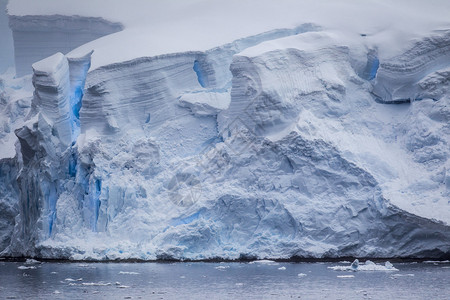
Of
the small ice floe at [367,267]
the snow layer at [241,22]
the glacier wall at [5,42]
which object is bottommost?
the small ice floe at [367,267]

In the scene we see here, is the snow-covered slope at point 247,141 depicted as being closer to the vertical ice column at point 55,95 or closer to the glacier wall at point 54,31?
the vertical ice column at point 55,95

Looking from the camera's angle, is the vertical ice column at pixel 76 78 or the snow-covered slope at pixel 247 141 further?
the vertical ice column at pixel 76 78

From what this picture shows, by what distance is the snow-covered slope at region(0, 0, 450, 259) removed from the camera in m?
15.8

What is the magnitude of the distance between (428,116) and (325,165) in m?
2.27

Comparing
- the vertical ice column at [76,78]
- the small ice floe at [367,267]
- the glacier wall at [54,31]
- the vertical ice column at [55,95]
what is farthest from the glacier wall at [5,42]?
the small ice floe at [367,267]

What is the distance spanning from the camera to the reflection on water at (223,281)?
11711 mm

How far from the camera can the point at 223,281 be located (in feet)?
43.1

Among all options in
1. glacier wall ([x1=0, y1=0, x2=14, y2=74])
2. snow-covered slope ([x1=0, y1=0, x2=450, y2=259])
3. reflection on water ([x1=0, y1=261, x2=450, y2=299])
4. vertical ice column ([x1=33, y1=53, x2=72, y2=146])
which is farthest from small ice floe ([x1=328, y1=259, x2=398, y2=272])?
glacier wall ([x1=0, y1=0, x2=14, y2=74])

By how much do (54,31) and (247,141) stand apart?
6.60 metres

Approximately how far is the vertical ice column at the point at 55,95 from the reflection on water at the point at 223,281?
10.5 ft

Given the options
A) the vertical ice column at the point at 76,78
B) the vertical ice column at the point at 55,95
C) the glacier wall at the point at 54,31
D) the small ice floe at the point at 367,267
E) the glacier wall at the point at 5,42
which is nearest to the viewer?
the small ice floe at the point at 367,267

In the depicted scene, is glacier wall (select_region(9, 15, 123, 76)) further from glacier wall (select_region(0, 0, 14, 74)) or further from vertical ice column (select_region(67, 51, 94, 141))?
glacier wall (select_region(0, 0, 14, 74))

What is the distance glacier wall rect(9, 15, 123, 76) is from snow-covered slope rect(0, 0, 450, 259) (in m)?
1.71

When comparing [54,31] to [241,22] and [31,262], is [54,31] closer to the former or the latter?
[241,22]
